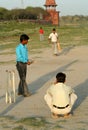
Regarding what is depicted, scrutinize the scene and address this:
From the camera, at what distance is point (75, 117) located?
7703 millimetres

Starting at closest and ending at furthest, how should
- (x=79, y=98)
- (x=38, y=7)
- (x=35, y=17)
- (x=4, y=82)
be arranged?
(x=79, y=98) < (x=4, y=82) < (x=35, y=17) < (x=38, y=7)

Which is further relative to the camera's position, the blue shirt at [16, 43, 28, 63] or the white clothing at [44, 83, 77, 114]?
the blue shirt at [16, 43, 28, 63]

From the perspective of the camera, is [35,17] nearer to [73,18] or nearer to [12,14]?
[12,14]

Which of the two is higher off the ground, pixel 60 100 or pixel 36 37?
pixel 60 100

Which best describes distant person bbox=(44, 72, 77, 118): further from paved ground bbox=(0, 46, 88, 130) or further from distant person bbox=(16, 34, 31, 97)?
distant person bbox=(16, 34, 31, 97)

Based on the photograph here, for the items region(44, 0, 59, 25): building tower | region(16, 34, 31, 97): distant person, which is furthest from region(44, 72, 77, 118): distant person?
region(44, 0, 59, 25): building tower

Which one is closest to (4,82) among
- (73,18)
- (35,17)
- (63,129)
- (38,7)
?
(63,129)

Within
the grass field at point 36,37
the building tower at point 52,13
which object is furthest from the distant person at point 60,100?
the building tower at point 52,13

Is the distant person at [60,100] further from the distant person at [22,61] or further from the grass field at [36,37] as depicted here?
Answer: the grass field at [36,37]

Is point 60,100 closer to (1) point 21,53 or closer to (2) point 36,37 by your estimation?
(1) point 21,53

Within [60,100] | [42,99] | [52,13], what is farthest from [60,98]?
[52,13]

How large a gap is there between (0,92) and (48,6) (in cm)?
6680

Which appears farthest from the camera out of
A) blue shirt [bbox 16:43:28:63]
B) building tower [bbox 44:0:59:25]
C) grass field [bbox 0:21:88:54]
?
building tower [bbox 44:0:59:25]

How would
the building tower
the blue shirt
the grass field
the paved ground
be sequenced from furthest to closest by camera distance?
1. the building tower
2. the grass field
3. the blue shirt
4. the paved ground
